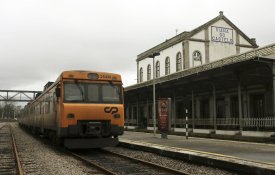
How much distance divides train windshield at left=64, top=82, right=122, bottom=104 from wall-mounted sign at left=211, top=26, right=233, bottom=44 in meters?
27.3

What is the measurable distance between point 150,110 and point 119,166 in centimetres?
3018

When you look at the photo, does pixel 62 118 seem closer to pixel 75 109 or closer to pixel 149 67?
pixel 75 109

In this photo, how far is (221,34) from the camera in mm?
39500

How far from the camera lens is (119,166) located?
10.4 meters

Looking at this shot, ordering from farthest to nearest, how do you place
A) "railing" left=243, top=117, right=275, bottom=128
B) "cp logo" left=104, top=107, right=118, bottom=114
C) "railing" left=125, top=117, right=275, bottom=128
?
"railing" left=125, top=117, right=275, bottom=128 → "railing" left=243, top=117, right=275, bottom=128 → "cp logo" left=104, top=107, right=118, bottom=114

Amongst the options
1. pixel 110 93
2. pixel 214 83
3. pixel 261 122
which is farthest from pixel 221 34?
pixel 110 93

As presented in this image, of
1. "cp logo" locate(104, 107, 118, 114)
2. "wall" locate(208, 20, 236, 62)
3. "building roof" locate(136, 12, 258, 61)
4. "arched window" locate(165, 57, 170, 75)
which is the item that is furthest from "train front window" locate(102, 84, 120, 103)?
"arched window" locate(165, 57, 170, 75)

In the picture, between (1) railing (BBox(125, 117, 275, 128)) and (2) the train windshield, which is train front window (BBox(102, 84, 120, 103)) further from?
(1) railing (BBox(125, 117, 275, 128))

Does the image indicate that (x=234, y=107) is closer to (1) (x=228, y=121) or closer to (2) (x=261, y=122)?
(1) (x=228, y=121)

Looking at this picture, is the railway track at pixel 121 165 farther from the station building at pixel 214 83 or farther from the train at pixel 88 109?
the station building at pixel 214 83

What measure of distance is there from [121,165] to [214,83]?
14194mm

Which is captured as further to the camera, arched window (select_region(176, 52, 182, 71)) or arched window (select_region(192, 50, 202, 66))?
arched window (select_region(176, 52, 182, 71))

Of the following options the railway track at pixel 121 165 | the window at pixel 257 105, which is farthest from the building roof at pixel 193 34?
the railway track at pixel 121 165

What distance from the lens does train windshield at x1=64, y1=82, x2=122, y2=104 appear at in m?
12.9
